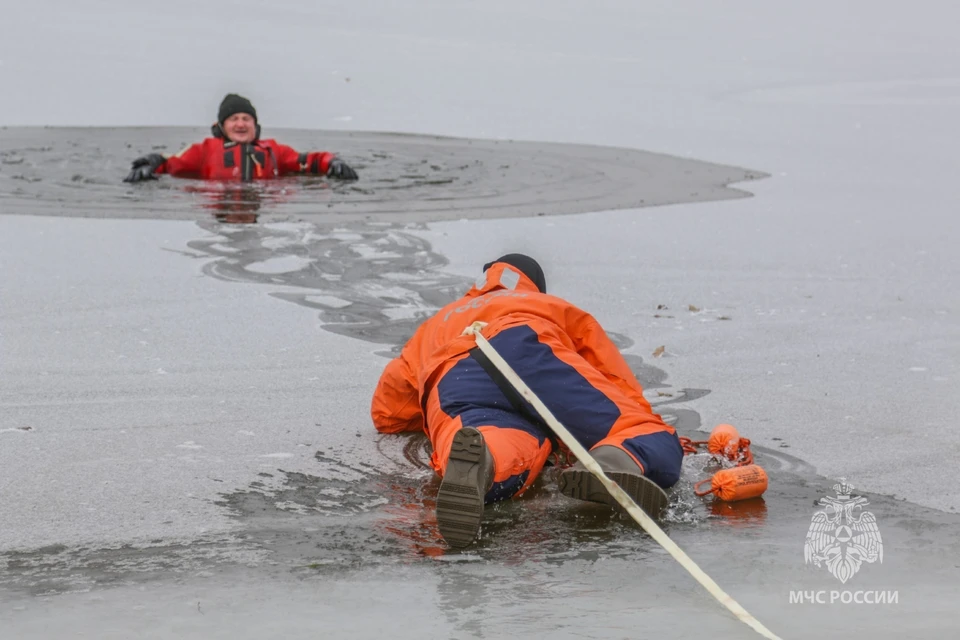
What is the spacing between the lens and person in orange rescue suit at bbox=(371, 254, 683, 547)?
362 centimetres

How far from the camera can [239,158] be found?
10359mm

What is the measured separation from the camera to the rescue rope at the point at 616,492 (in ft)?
10.1

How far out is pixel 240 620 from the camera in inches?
117

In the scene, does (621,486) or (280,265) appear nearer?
(621,486)

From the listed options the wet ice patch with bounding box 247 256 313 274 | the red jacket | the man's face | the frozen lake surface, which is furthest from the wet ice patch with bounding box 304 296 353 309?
the man's face

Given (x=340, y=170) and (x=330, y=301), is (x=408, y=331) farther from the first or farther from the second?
(x=340, y=170)

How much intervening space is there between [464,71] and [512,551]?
13.9 metres

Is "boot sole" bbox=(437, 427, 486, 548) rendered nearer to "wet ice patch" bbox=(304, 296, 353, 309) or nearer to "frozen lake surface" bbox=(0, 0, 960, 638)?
"frozen lake surface" bbox=(0, 0, 960, 638)

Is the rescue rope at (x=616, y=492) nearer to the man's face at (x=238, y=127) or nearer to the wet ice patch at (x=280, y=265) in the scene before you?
the wet ice patch at (x=280, y=265)

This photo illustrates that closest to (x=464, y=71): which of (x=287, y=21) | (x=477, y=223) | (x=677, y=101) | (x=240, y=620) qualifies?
(x=677, y=101)

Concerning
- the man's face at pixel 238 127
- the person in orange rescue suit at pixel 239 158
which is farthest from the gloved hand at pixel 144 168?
the man's face at pixel 238 127

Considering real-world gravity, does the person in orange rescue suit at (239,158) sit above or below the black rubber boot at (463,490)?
above

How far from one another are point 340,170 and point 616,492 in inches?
277

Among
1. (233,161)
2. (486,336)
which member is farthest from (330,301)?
(233,161)
